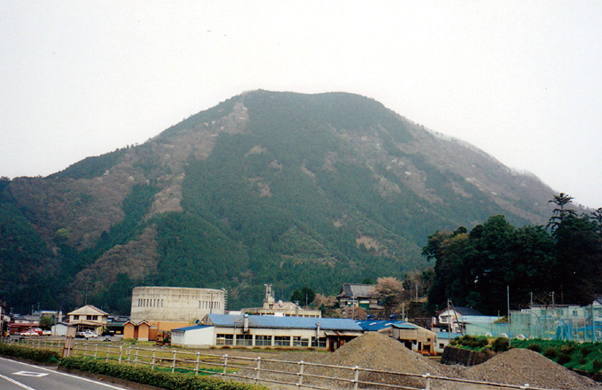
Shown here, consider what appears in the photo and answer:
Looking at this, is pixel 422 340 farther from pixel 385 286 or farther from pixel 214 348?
pixel 385 286

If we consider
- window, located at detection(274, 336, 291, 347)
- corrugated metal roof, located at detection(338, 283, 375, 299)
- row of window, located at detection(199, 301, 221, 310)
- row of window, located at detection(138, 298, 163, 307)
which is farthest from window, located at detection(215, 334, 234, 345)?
corrugated metal roof, located at detection(338, 283, 375, 299)

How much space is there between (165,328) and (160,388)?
274 ft

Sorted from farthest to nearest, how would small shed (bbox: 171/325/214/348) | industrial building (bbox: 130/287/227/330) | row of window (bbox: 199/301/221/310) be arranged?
row of window (bbox: 199/301/221/310) < industrial building (bbox: 130/287/227/330) < small shed (bbox: 171/325/214/348)

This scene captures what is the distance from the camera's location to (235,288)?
644ft

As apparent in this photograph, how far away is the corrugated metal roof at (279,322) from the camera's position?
242 ft

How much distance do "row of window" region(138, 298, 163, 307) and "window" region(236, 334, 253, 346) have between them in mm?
42983

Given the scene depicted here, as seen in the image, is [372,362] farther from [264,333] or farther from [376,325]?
[376,325]

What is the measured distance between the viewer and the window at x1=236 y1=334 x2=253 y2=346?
73688mm

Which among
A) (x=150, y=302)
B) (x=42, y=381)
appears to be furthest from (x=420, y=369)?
(x=150, y=302)

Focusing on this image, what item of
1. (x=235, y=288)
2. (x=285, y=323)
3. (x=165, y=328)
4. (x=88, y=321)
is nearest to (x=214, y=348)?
(x=285, y=323)

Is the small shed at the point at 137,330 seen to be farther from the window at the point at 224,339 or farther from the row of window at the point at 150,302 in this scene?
the row of window at the point at 150,302

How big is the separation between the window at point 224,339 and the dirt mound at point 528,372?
3770 cm

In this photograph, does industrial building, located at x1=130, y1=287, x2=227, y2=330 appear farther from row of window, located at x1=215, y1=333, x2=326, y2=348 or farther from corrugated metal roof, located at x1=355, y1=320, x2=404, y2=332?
corrugated metal roof, located at x1=355, y1=320, x2=404, y2=332

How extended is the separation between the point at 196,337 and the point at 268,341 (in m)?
10.5
